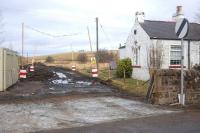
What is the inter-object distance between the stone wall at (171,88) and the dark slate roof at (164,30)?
1639 centimetres

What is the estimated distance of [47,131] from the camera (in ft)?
31.8

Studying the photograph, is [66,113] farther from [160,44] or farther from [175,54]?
[175,54]

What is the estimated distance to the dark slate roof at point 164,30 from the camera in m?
32.2

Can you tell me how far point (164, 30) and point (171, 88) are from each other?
19.6 m

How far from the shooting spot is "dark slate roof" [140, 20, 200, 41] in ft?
106

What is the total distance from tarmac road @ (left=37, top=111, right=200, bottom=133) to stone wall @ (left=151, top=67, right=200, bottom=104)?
3.02m

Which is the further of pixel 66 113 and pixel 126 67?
pixel 126 67

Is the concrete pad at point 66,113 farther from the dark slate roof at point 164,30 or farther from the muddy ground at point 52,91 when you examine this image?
the dark slate roof at point 164,30

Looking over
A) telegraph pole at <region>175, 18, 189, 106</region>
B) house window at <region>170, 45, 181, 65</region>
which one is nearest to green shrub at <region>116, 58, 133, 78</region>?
house window at <region>170, 45, 181, 65</region>

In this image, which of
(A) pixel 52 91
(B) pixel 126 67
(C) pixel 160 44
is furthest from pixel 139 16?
(A) pixel 52 91

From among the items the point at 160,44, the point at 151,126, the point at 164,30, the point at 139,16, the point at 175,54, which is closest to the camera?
the point at 151,126

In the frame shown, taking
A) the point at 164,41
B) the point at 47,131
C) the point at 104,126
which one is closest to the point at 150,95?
the point at 104,126

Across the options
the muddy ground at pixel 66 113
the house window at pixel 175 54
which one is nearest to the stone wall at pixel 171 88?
the muddy ground at pixel 66 113

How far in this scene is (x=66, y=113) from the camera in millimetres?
12562
